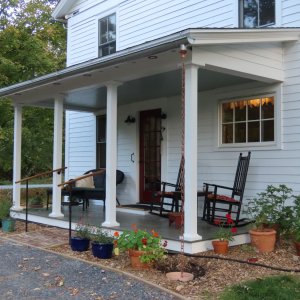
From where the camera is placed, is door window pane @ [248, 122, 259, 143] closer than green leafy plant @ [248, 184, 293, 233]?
No

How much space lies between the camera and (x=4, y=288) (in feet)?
15.8

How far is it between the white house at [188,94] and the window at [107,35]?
3 centimetres

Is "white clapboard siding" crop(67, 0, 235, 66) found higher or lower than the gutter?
higher

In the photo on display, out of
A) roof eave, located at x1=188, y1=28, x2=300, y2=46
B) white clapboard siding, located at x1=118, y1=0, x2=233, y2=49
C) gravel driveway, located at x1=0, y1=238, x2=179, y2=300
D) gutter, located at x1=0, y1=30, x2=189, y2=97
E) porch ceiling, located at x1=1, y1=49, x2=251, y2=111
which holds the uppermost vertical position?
white clapboard siding, located at x1=118, y1=0, x2=233, y2=49

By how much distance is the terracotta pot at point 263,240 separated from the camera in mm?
6004

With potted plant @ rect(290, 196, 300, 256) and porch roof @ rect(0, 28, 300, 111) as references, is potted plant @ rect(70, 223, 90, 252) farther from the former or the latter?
→ potted plant @ rect(290, 196, 300, 256)

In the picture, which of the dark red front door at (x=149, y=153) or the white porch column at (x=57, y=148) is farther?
the dark red front door at (x=149, y=153)

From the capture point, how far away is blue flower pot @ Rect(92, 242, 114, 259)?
5.91 m

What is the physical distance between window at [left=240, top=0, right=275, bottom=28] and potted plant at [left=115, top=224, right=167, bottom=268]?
4.46 metres

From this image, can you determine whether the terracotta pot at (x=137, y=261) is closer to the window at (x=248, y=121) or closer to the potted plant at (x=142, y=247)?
the potted plant at (x=142, y=247)

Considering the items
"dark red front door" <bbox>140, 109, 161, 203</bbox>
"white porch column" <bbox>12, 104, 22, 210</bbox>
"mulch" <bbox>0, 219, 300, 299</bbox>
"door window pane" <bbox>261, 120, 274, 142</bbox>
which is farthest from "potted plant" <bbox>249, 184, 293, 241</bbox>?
"white porch column" <bbox>12, 104, 22, 210</bbox>

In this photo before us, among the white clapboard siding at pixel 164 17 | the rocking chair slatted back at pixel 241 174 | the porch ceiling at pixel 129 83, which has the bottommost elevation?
the rocking chair slatted back at pixel 241 174

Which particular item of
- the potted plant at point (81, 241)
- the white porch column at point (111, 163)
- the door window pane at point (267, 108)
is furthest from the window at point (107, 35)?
the potted plant at point (81, 241)

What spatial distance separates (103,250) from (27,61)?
1111cm
